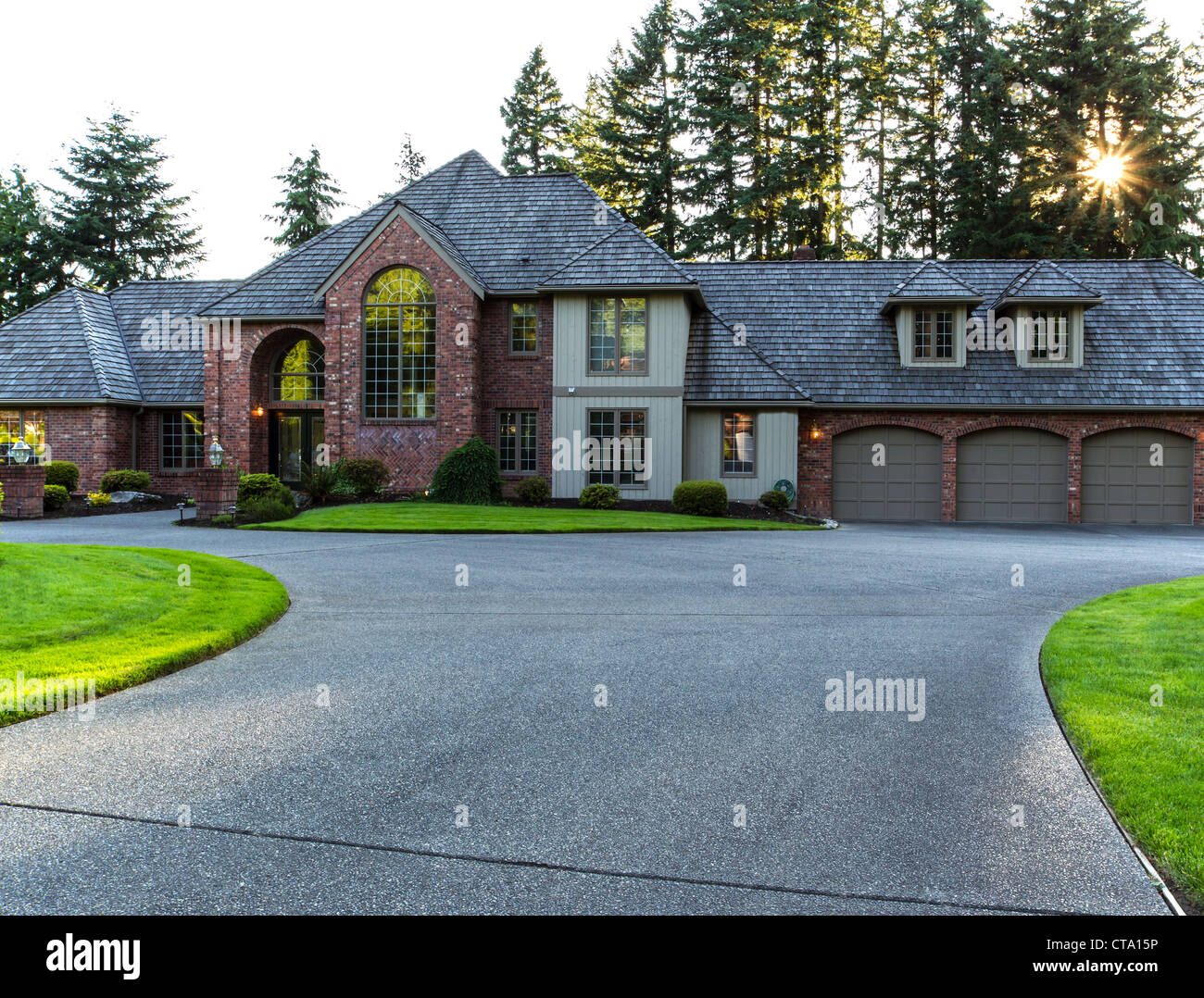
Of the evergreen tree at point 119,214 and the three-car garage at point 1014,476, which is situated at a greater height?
the evergreen tree at point 119,214

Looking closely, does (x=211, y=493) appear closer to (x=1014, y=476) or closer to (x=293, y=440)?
(x=293, y=440)

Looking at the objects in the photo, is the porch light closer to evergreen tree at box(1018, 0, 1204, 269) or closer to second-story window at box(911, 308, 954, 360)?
second-story window at box(911, 308, 954, 360)

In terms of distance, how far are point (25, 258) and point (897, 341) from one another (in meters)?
41.2

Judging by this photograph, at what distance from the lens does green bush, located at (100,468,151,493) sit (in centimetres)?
2481

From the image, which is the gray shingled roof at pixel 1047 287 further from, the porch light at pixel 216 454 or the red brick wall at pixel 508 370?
the porch light at pixel 216 454

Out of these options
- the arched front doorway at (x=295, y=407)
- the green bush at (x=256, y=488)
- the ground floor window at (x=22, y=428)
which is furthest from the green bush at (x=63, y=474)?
the green bush at (x=256, y=488)

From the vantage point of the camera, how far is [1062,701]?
5715mm

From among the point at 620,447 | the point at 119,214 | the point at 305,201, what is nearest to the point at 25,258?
the point at 119,214

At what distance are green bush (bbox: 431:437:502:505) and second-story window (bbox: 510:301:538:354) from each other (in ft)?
11.0

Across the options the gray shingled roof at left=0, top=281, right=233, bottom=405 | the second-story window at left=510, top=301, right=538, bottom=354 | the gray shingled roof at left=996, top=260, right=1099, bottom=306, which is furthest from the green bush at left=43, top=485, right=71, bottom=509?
the gray shingled roof at left=996, top=260, right=1099, bottom=306

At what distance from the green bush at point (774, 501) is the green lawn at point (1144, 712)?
13146 millimetres

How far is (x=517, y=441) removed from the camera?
2425 centimetres

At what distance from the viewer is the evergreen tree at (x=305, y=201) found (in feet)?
144

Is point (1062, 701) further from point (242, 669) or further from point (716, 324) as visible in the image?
point (716, 324)
